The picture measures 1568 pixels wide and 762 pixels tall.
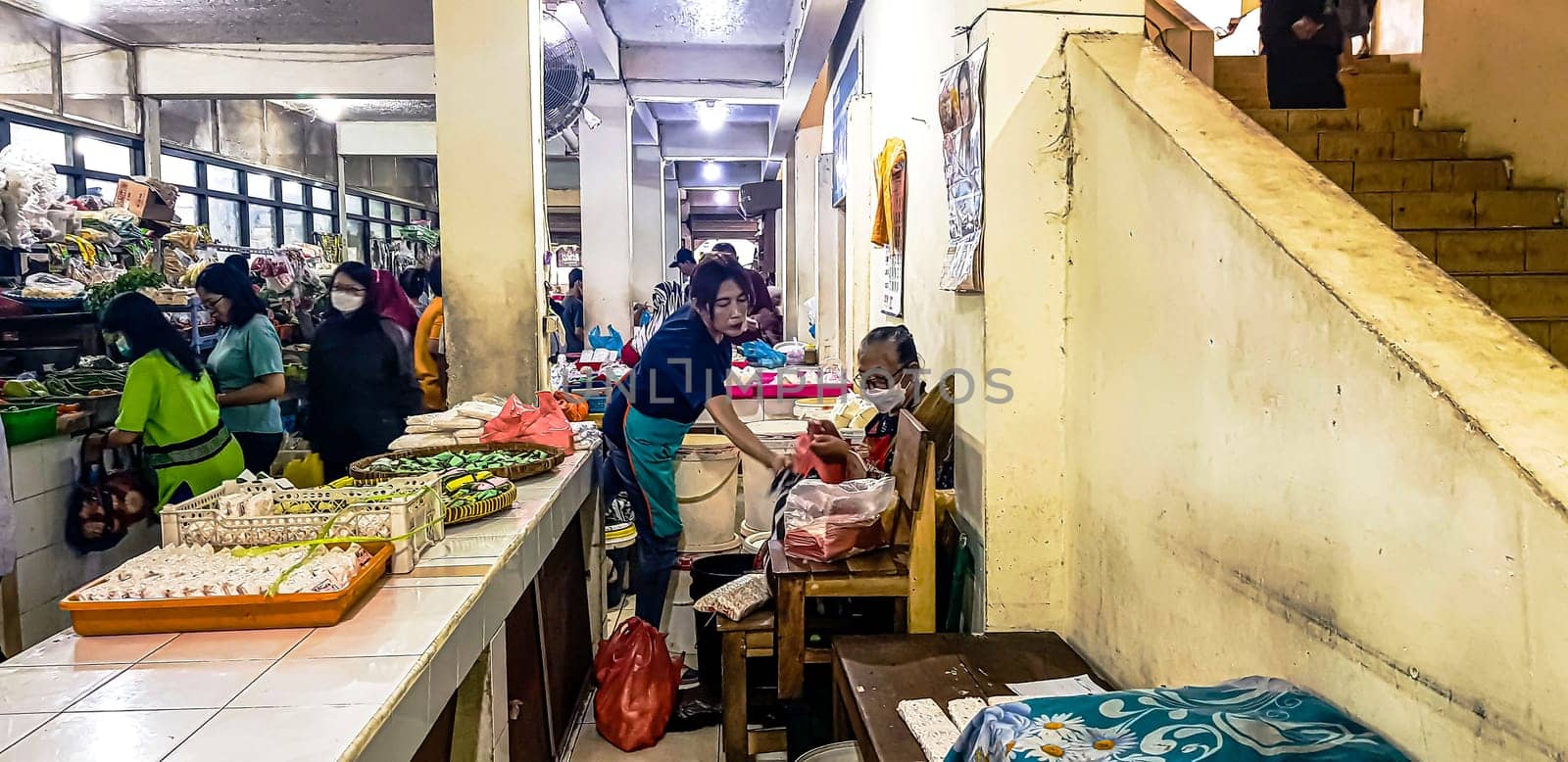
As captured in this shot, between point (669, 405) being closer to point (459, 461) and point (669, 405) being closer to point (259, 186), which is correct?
point (459, 461)

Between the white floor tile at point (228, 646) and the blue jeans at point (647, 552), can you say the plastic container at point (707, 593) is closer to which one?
the blue jeans at point (647, 552)

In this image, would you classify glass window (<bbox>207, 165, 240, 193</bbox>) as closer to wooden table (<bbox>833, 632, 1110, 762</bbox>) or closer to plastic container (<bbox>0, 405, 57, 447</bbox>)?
plastic container (<bbox>0, 405, 57, 447</bbox>)

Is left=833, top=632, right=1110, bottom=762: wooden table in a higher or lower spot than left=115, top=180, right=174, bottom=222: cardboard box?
lower

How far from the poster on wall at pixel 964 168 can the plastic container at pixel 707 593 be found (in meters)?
1.44

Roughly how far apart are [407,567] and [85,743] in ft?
2.57

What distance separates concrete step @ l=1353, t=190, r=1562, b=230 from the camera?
3.19 metres

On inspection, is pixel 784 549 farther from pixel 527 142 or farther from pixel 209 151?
pixel 209 151

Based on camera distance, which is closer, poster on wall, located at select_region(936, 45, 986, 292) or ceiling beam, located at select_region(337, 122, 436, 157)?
poster on wall, located at select_region(936, 45, 986, 292)

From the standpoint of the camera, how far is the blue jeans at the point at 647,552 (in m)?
3.83

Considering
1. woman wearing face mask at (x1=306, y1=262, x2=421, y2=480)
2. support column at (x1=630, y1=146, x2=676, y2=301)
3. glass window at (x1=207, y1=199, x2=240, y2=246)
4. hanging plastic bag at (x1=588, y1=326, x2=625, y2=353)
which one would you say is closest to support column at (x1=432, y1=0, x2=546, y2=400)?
woman wearing face mask at (x1=306, y1=262, x2=421, y2=480)

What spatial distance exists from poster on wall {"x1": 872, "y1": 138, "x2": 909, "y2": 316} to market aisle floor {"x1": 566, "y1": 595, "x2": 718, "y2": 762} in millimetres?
2248

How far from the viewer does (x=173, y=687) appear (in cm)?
151

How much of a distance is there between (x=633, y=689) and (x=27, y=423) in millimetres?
2935

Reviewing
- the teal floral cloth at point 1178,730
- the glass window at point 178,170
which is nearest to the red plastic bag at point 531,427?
the teal floral cloth at point 1178,730
